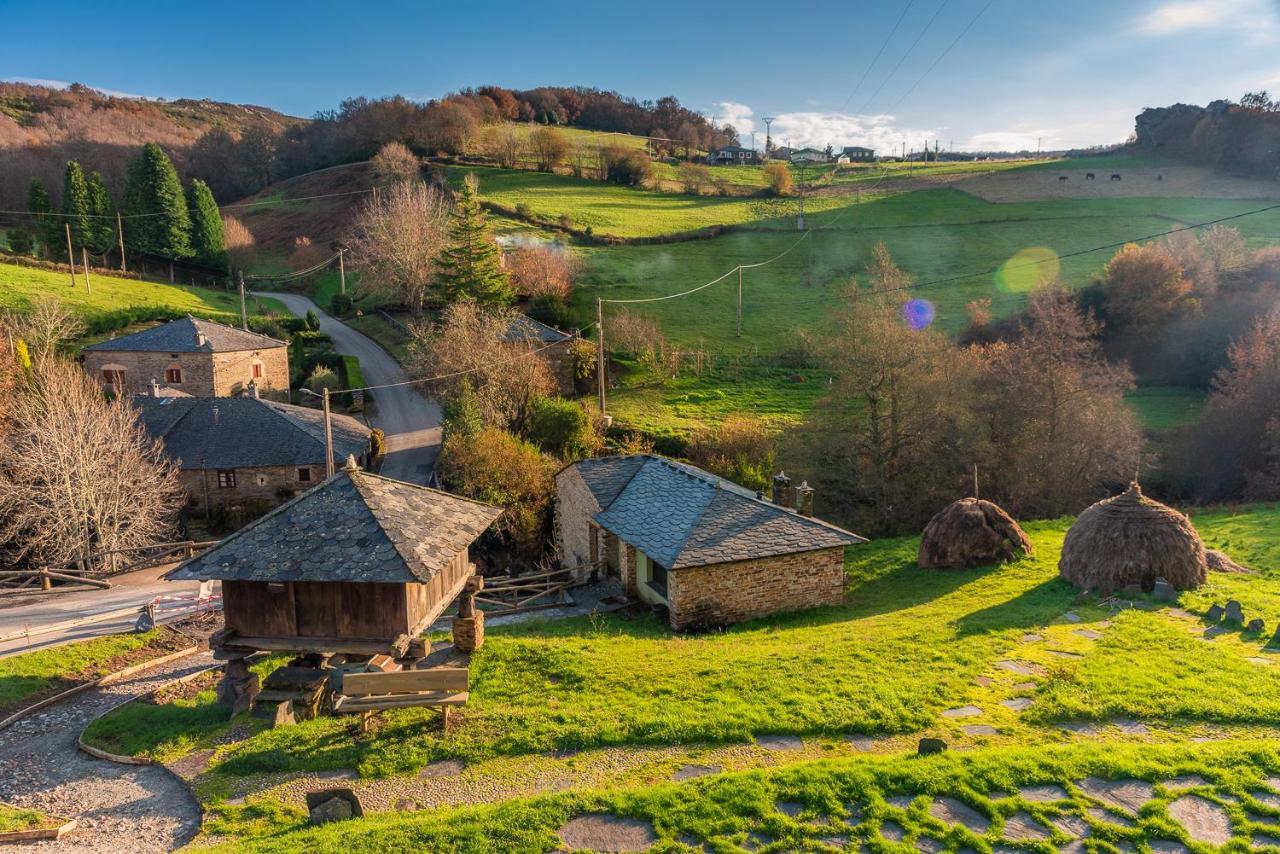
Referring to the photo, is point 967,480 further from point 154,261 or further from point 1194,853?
point 154,261

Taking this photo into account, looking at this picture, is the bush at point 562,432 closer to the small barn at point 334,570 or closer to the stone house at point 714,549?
the stone house at point 714,549

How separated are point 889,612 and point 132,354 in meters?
40.8

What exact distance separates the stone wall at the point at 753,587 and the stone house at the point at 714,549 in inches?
1.0

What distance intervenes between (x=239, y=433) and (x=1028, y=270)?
55400mm

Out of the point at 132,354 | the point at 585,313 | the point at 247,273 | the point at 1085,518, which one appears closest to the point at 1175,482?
the point at 1085,518

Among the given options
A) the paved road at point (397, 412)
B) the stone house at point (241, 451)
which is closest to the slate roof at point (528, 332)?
the paved road at point (397, 412)

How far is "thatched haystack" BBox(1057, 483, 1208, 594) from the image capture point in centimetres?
1877

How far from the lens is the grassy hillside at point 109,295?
163 feet

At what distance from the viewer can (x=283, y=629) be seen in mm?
13945

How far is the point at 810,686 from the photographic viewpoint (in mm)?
13367

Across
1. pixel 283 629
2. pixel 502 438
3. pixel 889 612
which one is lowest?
pixel 889 612

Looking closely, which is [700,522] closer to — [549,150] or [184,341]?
[184,341]

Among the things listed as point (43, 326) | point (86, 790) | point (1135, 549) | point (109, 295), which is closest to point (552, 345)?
point (43, 326)

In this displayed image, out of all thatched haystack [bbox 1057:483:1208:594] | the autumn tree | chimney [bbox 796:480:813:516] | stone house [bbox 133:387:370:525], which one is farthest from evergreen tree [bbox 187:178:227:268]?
thatched haystack [bbox 1057:483:1208:594]
